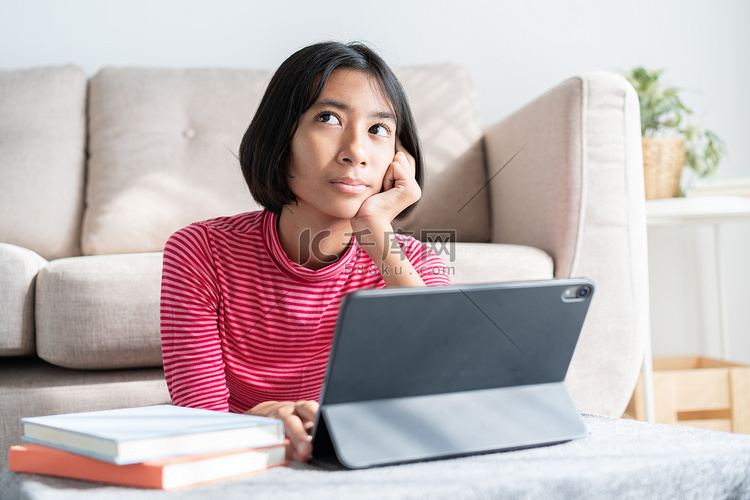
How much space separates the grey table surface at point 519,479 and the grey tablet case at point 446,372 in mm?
18

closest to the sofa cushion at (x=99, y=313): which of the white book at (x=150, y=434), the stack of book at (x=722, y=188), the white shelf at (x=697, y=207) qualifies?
the white book at (x=150, y=434)

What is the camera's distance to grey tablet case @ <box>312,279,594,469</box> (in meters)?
0.45

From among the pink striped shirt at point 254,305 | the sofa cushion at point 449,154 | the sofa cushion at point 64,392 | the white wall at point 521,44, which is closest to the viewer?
the pink striped shirt at point 254,305

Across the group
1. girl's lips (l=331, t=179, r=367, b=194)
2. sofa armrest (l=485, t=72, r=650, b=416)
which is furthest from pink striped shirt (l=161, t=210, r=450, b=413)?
sofa armrest (l=485, t=72, r=650, b=416)

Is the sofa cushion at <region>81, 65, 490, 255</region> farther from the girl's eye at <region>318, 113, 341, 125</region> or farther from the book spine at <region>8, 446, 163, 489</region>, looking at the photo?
the book spine at <region>8, 446, 163, 489</region>

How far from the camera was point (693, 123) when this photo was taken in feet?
7.19

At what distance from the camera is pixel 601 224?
4.27 feet

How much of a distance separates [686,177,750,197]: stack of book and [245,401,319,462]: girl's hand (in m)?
1.58

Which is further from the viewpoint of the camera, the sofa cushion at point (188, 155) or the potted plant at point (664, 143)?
the potted plant at point (664, 143)

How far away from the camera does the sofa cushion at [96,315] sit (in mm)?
1149

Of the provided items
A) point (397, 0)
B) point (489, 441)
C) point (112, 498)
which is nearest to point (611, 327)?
point (489, 441)

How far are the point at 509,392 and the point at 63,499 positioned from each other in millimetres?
322

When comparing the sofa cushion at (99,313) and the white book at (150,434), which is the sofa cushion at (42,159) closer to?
the sofa cushion at (99,313)

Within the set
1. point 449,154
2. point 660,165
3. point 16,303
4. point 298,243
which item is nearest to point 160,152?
point 16,303
